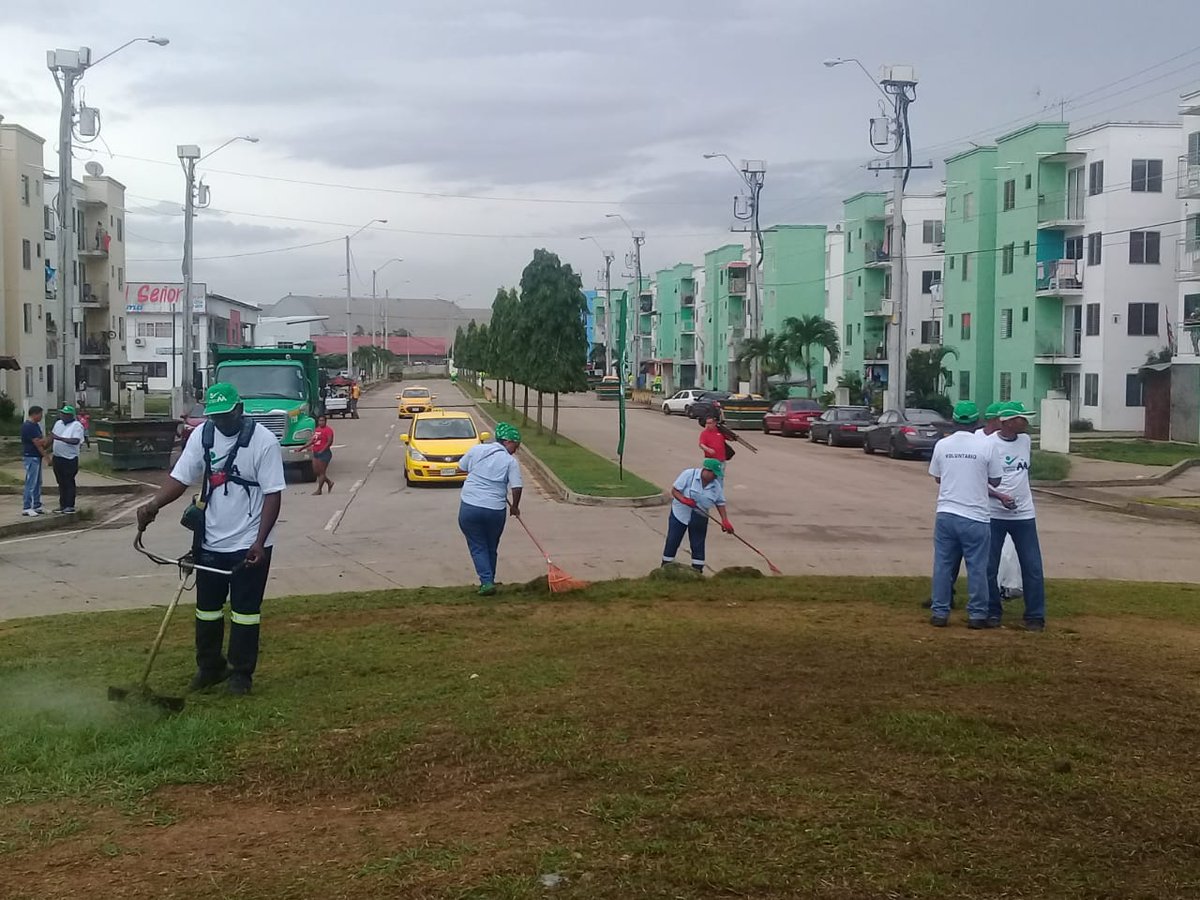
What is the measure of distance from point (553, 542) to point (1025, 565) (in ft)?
26.9

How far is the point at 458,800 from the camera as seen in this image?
5.13 metres

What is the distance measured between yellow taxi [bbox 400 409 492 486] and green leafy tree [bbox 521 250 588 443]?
32.6 feet

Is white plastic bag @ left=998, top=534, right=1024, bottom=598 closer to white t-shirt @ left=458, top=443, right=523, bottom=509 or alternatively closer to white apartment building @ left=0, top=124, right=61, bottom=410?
white t-shirt @ left=458, top=443, right=523, bottom=509

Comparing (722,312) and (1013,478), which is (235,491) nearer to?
(1013,478)

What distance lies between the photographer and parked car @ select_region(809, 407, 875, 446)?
41250 millimetres

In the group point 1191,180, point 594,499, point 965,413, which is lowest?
point 594,499

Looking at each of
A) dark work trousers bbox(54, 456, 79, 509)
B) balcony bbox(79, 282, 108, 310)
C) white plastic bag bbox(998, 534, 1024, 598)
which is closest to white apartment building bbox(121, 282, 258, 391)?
balcony bbox(79, 282, 108, 310)

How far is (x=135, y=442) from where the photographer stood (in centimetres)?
2764

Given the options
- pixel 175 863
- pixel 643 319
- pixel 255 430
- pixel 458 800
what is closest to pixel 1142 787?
pixel 458 800

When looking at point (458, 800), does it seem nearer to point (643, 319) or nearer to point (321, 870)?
point (321, 870)

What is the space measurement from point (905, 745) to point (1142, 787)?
101cm

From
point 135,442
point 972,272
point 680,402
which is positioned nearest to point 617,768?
point 135,442

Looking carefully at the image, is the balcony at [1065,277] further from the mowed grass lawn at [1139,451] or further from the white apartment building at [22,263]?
the white apartment building at [22,263]

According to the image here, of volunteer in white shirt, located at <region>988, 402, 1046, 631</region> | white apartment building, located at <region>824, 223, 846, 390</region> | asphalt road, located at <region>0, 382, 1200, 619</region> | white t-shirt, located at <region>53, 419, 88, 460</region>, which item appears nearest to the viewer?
volunteer in white shirt, located at <region>988, 402, 1046, 631</region>
